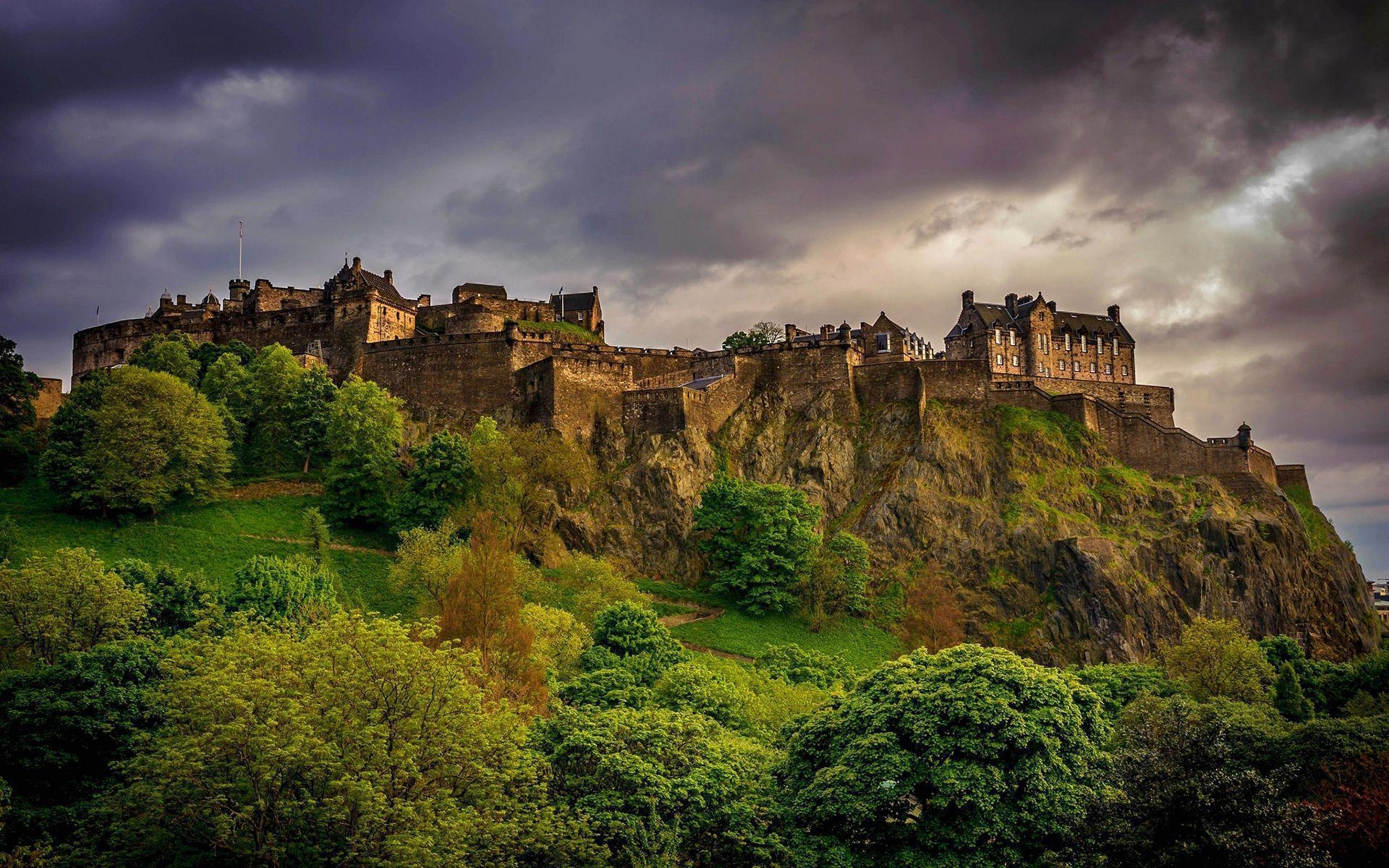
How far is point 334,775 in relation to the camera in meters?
28.5

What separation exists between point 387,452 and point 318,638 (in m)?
35.9

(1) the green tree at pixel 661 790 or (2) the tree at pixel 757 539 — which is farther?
(2) the tree at pixel 757 539

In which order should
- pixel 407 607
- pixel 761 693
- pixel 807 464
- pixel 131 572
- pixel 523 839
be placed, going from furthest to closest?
pixel 807 464 → pixel 407 607 → pixel 761 693 → pixel 131 572 → pixel 523 839

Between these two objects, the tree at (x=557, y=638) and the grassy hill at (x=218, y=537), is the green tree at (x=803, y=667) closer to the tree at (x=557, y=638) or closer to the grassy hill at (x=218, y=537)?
the tree at (x=557, y=638)

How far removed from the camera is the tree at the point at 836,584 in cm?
6588

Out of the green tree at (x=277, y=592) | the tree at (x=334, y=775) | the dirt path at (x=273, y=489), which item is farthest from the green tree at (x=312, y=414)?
the tree at (x=334, y=775)

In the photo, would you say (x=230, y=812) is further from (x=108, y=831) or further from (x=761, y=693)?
(x=761, y=693)

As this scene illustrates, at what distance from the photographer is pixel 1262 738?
3862 cm

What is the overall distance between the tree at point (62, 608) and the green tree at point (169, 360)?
129ft

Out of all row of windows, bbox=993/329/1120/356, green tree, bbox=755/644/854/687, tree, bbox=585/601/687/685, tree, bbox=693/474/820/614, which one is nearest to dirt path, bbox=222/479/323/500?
tree, bbox=693/474/820/614

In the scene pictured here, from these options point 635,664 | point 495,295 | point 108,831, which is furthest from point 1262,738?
point 495,295

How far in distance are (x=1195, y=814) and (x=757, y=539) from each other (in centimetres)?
4096

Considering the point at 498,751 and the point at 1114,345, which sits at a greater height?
the point at 1114,345

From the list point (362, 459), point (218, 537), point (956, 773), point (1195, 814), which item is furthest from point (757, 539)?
point (1195, 814)
